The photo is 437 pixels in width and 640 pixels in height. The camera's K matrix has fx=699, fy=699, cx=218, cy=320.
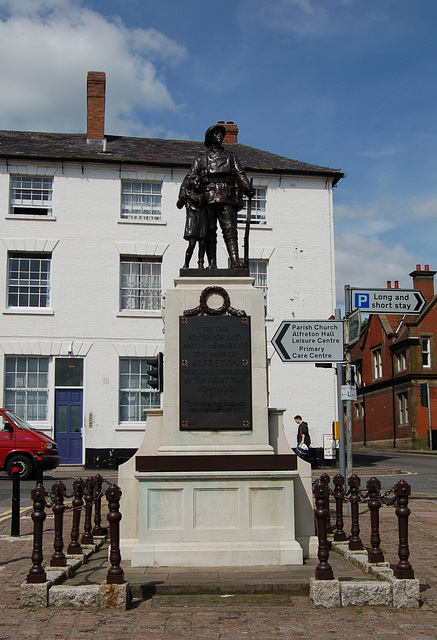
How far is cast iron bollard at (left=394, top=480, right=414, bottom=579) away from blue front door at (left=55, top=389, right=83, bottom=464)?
59.9 ft

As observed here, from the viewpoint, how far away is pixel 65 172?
81.7ft

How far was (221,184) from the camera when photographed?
930cm

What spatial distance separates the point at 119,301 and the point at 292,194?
764 cm

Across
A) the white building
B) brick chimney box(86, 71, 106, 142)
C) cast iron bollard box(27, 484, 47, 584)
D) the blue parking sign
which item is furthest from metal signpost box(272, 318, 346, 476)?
brick chimney box(86, 71, 106, 142)

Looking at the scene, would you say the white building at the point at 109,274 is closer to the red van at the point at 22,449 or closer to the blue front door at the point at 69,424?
the blue front door at the point at 69,424

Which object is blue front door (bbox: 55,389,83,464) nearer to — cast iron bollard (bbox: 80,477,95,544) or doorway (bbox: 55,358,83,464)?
doorway (bbox: 55,358,83,464)

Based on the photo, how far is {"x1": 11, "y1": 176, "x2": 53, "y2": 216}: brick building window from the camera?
2472 cm

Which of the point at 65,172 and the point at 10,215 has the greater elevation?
the point at 65,172

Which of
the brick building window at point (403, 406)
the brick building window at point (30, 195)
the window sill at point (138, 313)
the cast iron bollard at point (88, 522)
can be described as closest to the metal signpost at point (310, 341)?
the cast iron bollard at point (88, 522)

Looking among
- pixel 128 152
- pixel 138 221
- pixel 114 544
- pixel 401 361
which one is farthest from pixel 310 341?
pixel 401 361

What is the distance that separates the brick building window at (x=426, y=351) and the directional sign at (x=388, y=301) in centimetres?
3543

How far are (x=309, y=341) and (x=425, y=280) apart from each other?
3962 centimetres

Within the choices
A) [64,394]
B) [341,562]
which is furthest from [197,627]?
[64,394]

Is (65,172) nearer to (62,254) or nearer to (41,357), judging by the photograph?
(62,254)
